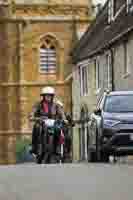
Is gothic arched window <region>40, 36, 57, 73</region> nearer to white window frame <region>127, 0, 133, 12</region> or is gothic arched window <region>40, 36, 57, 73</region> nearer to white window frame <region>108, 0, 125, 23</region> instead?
white window frame <region>108, 0, 125, 23</region>

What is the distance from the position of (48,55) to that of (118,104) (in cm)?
4525

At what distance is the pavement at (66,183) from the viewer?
404 inches

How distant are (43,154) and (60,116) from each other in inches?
31.9

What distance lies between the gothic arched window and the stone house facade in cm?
1486

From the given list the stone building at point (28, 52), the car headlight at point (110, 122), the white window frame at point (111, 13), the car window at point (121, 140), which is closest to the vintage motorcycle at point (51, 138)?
the car window at point (121, 140)

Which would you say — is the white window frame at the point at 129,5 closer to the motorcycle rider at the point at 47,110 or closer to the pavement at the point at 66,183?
the motorcycle rider at the point at 47,110

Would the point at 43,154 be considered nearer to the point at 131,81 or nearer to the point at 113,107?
the point at 113,107

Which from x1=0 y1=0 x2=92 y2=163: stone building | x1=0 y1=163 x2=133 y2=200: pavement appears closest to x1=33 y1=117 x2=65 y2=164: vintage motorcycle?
x1=0 y1=163 x2=133 y2=200: pavement

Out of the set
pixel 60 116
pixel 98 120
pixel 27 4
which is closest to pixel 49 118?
pixel 60 116

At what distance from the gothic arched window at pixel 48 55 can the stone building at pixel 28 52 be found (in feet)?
0.34

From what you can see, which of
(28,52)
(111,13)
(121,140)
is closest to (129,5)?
(111,13)

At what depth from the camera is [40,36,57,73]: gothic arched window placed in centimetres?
6334

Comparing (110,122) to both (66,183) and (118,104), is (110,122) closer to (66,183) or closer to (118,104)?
(118,104)

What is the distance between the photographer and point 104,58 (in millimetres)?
36219
